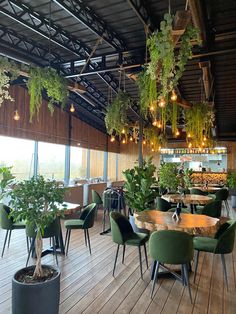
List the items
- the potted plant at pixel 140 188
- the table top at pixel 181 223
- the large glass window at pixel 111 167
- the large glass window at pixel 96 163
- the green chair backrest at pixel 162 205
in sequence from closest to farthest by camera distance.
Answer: the table top at pixel 181 223 < the potted plant at pixel 140 188 < the green chair backrest at pixel 162 205 < the large glass window at pixel 96 163 < the large glass window at pixel 111 167

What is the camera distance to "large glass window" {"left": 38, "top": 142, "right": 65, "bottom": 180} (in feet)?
30.9

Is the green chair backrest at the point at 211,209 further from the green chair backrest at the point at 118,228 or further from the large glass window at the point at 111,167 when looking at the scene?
the large glass window at the point at 111,167

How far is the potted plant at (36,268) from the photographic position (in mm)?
2361

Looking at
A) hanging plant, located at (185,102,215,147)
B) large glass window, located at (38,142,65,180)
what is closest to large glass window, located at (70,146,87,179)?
large glass window, located at (38,142,65,180)

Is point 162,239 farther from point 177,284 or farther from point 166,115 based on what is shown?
point 166,115

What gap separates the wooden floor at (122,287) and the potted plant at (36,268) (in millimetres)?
600

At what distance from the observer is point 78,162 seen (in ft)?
38.6

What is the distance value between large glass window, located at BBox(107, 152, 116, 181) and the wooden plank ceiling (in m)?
7.28

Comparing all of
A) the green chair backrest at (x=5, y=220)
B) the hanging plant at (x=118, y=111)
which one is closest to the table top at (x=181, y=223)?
the green chair backrest at (x=5, y=220)

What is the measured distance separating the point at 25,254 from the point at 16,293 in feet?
8.18

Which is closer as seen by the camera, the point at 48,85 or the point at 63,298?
the point at 63,298

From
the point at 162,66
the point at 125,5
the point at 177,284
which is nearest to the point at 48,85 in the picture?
the point at 125,5

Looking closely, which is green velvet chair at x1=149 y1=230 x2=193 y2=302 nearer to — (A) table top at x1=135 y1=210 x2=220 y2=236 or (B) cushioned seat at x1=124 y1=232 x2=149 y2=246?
(A) table top at x1=135 y1=210 x2=220 y2=236

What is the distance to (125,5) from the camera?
4.98 m
